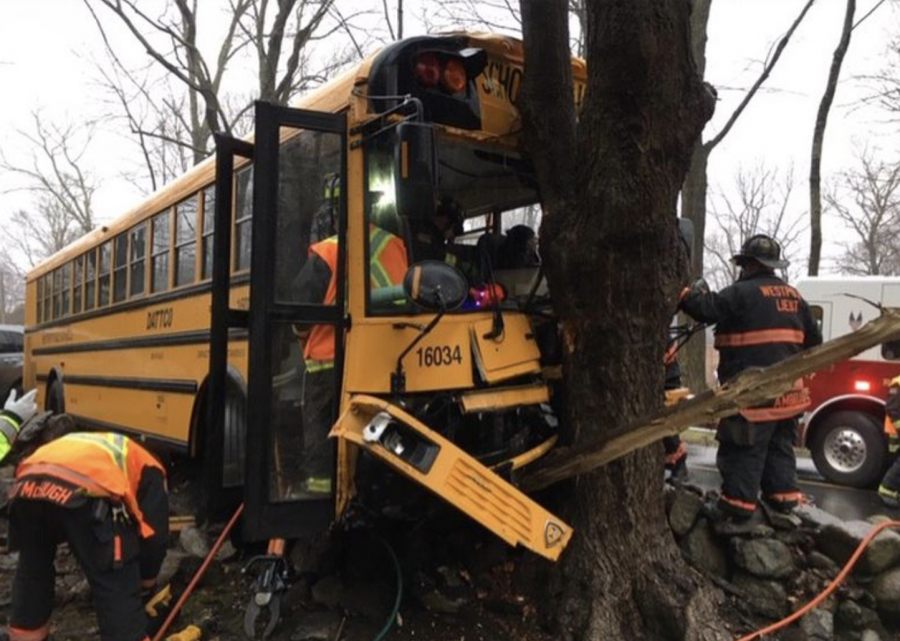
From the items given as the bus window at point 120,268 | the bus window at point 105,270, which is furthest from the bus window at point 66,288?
the bus window at point 120,268

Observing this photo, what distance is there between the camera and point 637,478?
3533 mm

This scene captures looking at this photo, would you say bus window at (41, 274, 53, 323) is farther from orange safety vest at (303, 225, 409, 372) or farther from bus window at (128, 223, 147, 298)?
orange safety vest at (303, 225, 409, 372)

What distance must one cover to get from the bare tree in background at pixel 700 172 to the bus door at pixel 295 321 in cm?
833

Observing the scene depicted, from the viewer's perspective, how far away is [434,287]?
2.85 metres

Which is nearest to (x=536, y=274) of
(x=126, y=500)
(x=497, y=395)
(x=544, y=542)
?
(x=497, y=395)

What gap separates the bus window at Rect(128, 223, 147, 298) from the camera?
6.41 m

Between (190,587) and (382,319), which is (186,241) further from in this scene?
(382,319)

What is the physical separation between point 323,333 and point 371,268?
38 cm

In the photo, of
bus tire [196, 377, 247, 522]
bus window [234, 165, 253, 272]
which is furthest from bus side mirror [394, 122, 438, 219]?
bus window [234, 165, 253, 272]

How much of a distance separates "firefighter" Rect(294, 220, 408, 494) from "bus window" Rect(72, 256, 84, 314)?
5997 mm

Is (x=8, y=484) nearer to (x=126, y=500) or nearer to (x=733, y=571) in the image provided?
(x=126, y=500)

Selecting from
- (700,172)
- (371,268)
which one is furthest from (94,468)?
(700,172)

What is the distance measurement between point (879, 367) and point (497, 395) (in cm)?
651

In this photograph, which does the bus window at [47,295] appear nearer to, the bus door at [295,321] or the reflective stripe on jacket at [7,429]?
the reflective stripe on jacket at [7,429]
